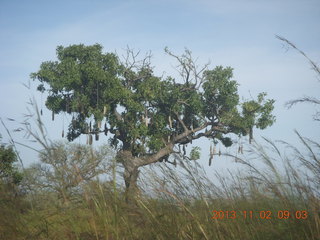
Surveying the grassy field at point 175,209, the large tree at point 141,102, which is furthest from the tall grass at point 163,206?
the large tree at point 141,102

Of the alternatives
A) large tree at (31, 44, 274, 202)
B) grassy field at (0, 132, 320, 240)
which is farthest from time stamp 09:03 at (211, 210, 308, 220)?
large tree at (31, 44, 274, 202)

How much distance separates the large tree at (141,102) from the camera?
25.8m

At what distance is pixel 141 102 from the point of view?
27.3m

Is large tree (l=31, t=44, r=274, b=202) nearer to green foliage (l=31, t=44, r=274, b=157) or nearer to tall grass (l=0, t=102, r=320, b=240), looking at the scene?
green foliage (l=31, t=44, r=274, b=157)

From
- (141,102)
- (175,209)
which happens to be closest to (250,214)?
(175,209)

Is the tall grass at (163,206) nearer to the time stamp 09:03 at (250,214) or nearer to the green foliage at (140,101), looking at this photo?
the time stamp 09:03 at (250,214)

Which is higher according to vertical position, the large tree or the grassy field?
the large tree

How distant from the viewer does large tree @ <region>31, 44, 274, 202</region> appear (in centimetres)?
2583

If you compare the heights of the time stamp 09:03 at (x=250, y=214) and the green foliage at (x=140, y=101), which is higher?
the green foliage at (x=140, y=101)

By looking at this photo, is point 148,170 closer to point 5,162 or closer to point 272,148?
point 272,148

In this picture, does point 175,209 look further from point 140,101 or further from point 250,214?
point 140,101

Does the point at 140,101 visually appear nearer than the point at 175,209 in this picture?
No

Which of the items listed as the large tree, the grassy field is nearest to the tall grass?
the grassy field

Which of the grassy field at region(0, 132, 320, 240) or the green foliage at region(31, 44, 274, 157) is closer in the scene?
the grassy field at region(0, 132, 320, 240)
